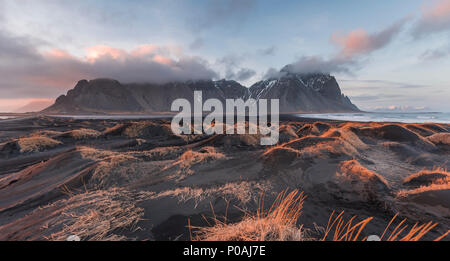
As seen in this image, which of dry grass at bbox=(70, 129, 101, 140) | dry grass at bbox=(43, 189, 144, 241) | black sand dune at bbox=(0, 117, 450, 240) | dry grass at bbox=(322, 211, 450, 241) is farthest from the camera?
dry grass at bbox=(70, 129, 101, 140)

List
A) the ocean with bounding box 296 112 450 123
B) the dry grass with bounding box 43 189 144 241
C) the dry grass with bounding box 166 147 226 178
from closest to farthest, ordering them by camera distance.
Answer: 1. the dry grass with bounding box 43 189 144 241
2. the dry grass with bounding box 166 147 226 178
3. the ocean with bounding box 296 112 450 123

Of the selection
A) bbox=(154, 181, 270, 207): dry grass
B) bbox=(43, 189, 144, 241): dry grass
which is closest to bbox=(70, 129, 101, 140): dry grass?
bbox=(43, 189, 144, 241): dry grass

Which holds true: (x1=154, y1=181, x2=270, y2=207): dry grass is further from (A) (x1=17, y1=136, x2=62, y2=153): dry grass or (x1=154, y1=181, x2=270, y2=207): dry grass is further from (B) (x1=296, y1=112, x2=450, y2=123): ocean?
(B) (x1=296, y1=112, x2=450, y2=123): ocean

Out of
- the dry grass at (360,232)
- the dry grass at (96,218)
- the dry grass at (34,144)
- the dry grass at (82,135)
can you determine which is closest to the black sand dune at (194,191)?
the dry grass at (96,218)

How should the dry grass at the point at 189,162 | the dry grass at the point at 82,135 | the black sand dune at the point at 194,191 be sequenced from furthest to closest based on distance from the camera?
the dry grass at the point at 82,135 → the dry grass at the point at 189,162 → the black sand dune at the point at 194,191

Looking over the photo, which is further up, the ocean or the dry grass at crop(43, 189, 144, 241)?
the ocean

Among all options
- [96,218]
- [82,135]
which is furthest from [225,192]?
[82,135]

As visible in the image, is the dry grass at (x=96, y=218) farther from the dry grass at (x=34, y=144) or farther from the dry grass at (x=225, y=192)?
the dry grass at (x=34, y=144)

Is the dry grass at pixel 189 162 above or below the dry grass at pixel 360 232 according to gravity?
above

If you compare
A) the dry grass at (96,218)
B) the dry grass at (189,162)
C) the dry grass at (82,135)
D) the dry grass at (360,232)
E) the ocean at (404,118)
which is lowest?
the dry grass at (360,232)

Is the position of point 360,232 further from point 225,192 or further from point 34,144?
point 34,144

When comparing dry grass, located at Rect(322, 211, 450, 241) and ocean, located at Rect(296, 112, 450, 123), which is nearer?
dry grass, located at Rect(322, 211, 450, 241)

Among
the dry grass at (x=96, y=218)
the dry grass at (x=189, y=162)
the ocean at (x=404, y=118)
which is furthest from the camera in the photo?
the ocean at (x=404, y=118)
